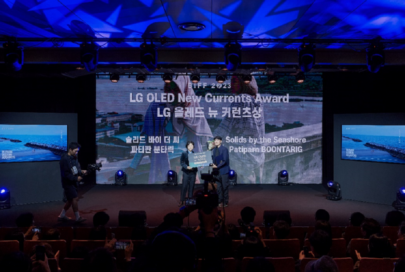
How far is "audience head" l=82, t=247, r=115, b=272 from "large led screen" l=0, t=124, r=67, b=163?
8.03m

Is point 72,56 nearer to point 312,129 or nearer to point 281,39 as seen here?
point 281,39

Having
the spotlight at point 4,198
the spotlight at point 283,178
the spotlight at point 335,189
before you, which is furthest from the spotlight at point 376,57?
the spotlight at point 4,198

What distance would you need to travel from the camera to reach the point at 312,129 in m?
11.3

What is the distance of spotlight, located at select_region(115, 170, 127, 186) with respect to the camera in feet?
36.5

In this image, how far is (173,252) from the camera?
123 centimetres

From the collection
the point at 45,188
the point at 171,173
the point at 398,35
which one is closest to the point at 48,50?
the point at 45,188

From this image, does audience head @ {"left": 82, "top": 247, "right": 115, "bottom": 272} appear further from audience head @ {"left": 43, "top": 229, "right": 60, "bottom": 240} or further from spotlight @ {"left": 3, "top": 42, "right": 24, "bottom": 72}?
spotlight @ {"left": 3, "top": 42, "right": 24, "bottom": 72}

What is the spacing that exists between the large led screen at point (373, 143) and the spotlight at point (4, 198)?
9653 mm

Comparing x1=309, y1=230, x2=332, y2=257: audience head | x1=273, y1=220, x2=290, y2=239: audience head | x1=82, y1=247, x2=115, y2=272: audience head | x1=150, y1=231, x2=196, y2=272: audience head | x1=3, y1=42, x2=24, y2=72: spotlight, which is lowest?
x1=273, y1=220, x2=290, y2=239: audience head

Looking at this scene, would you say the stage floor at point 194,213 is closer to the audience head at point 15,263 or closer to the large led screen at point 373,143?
the large led screen at point 373,143

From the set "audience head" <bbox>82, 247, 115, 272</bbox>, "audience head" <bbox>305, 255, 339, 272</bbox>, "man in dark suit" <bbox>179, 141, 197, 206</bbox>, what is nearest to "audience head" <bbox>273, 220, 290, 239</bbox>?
"audience head" <bbox>305, 255, 339, 272</bbox>

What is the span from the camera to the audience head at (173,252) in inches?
47.4

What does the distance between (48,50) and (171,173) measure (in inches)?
214

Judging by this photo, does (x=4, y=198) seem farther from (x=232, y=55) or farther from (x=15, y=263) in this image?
(x=15, y=263)
